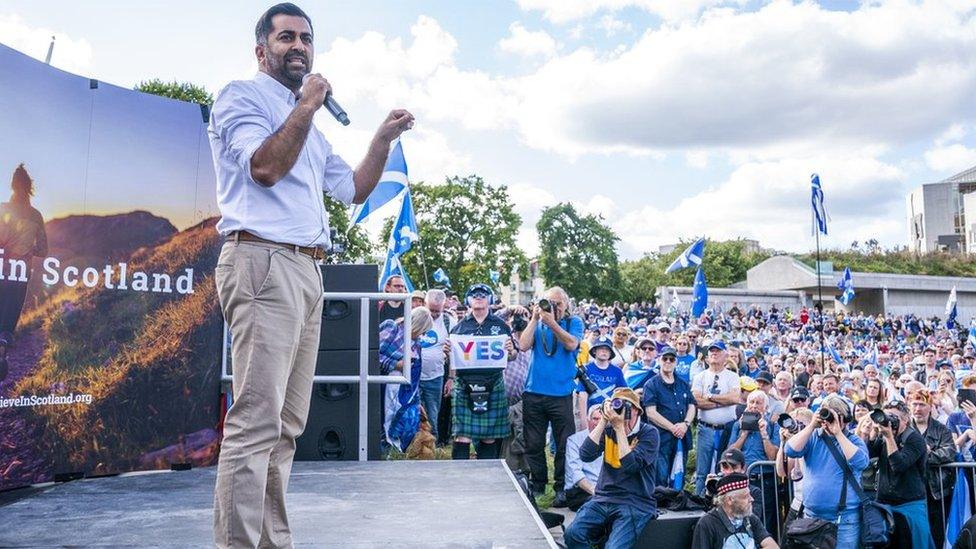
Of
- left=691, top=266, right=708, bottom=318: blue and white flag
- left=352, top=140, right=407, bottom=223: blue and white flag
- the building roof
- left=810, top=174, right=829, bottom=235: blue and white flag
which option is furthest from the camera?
the building roof

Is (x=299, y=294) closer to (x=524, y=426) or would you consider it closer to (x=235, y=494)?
(x=235, y=494)

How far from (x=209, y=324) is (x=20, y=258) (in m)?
1.27

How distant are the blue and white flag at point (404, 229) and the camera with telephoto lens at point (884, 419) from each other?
6416 mm

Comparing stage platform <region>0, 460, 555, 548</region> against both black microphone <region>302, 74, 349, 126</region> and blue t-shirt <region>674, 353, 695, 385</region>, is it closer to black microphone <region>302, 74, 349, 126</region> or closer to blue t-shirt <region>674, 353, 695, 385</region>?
black microphone <region>302, 74, 349, 126</region>

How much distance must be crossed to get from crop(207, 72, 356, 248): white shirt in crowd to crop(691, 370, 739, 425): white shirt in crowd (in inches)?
279

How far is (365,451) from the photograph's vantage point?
17.8 feet

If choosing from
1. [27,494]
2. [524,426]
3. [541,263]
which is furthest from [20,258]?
[541,263]

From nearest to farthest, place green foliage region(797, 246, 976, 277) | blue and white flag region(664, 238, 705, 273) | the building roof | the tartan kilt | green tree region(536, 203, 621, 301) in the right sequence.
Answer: the tartan kilt, blue and white flag region(664, 238, 705, 273), green tree region(536, 203, 621, 301), green foliage region(797, 246, 976, 277), the building roof

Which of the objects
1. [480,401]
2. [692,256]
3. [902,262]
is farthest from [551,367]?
[902,262]

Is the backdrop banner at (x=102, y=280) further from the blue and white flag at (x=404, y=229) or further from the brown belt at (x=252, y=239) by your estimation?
the blue and white flag at (x=404, y=229)

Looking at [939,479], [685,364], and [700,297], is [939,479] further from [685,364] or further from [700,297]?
[700,297]

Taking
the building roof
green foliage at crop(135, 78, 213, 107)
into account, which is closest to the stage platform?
green foliage at crop(135, 78, 213, 107)

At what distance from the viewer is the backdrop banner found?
4.27 meters

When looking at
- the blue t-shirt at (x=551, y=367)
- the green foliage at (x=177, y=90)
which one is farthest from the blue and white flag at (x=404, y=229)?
the green foliage at (x=177, y=90)
